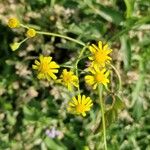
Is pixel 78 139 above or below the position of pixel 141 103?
below

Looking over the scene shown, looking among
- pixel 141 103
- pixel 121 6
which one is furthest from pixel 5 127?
pixel 121 6

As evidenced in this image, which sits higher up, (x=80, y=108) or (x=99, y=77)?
(x=99, y=77)

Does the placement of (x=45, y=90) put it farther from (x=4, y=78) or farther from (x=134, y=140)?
(x=134, y=140)

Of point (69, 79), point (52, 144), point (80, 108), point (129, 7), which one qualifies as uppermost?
point (129, 7)

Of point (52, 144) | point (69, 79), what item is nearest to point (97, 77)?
point (69, 79)

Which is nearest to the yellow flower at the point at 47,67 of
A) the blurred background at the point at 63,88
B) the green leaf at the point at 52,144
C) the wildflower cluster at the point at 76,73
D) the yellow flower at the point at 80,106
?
the wildflower cluster at the point at 76,73

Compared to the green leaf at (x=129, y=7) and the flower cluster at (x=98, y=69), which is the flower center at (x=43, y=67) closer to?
the flower cluster at (x=98, y=69)

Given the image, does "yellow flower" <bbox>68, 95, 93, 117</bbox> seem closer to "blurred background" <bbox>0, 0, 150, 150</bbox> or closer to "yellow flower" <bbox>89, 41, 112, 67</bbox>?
"yellow flower" <bbox>89, 41, 112, 67</bbox>

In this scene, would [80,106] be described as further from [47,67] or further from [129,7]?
[129,7]

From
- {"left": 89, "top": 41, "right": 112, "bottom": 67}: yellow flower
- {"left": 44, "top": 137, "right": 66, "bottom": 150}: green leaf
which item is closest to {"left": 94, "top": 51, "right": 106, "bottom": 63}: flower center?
{"left": 89, "top": 41, "right": 112, "bottom": 67}: yellow flower
